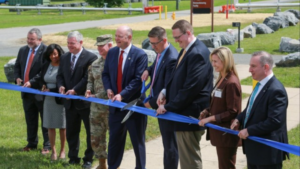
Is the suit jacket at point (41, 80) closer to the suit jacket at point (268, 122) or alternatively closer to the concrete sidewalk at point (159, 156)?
the concrete sidewalk at point (159, 156)

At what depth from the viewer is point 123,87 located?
7887 millimetres

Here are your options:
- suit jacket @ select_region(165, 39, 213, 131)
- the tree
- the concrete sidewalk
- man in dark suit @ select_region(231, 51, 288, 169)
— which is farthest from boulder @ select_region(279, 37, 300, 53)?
the tree

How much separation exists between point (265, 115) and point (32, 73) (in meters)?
4.71

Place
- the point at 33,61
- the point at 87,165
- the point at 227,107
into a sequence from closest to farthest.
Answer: the point at 227,107 < the point at 87,165 < the point at 33,61

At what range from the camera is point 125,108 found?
7457mm

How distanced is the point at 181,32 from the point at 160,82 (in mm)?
892

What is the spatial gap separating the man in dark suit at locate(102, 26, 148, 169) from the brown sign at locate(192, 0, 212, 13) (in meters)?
20.5

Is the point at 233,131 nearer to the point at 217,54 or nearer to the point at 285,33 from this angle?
the point at 217,54

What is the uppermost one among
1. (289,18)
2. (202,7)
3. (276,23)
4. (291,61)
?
(202,7)

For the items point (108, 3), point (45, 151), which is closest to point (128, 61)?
point (45, 151)

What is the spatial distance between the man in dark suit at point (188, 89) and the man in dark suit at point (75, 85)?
1879 mm

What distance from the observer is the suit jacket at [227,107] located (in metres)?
6.29

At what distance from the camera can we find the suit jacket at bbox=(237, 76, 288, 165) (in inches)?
221

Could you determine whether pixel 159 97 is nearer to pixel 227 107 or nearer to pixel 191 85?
pixel 191 85
